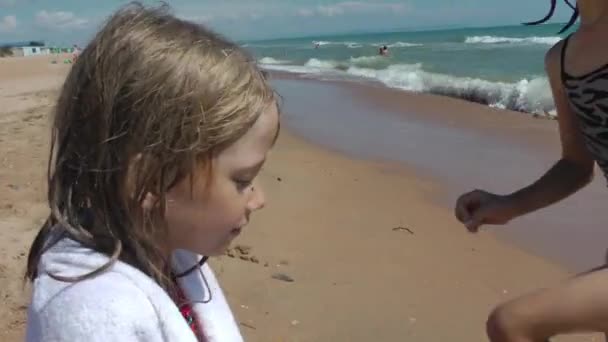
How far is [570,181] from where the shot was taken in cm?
182

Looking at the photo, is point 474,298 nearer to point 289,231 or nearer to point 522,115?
point 289,231

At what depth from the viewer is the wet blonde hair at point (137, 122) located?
1.12 metres

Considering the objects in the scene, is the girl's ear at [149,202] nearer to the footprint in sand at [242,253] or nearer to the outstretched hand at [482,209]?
the outstretched hand at [482,209]

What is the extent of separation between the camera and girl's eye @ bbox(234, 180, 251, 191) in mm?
1237

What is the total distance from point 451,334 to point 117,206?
2.26 metres

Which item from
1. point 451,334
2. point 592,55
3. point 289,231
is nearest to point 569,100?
point 592,55

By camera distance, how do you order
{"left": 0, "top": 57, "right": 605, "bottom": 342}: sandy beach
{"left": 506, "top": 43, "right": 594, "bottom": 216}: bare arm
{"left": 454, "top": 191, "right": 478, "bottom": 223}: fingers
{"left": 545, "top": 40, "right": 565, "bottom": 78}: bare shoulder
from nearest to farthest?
{"left": 545, "top": 40, "right": 565, "bottom": 78}: bare shoulder
{"left": 506, "top": 43, "right": 594, "bottom": 216}: bare arm
{"left": 454, "top": 191, "right": 478, "bottom": 223}: fingers
{"left": 0, "top": 57, "right": 605, "bottom": 342}: sandy beach

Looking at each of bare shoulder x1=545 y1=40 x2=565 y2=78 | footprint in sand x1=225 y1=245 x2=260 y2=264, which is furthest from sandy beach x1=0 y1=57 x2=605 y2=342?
bare shoulder x1=545 y1=40 x2=565 y2=78

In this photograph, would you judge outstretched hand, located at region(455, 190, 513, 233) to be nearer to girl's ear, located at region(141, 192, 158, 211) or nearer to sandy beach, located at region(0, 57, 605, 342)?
girl's ear, located at region(141, 192, 158, 211)

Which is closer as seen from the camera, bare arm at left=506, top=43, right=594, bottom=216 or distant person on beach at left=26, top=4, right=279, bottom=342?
distant person on beach at left=26, top=4, right=279, bottom=342

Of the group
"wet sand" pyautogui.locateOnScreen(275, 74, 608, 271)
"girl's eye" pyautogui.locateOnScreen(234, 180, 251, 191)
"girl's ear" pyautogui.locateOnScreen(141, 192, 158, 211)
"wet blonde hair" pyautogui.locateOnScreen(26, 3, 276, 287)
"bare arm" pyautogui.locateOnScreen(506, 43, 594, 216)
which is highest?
"wet blonde hair" pyautogui.locateOnScreen(26, 3, 276, 287)

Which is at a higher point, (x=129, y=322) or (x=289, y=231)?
(x=129, y=322)

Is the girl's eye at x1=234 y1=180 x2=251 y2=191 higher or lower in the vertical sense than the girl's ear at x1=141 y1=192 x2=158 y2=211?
higher

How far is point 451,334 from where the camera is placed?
3082 mm
